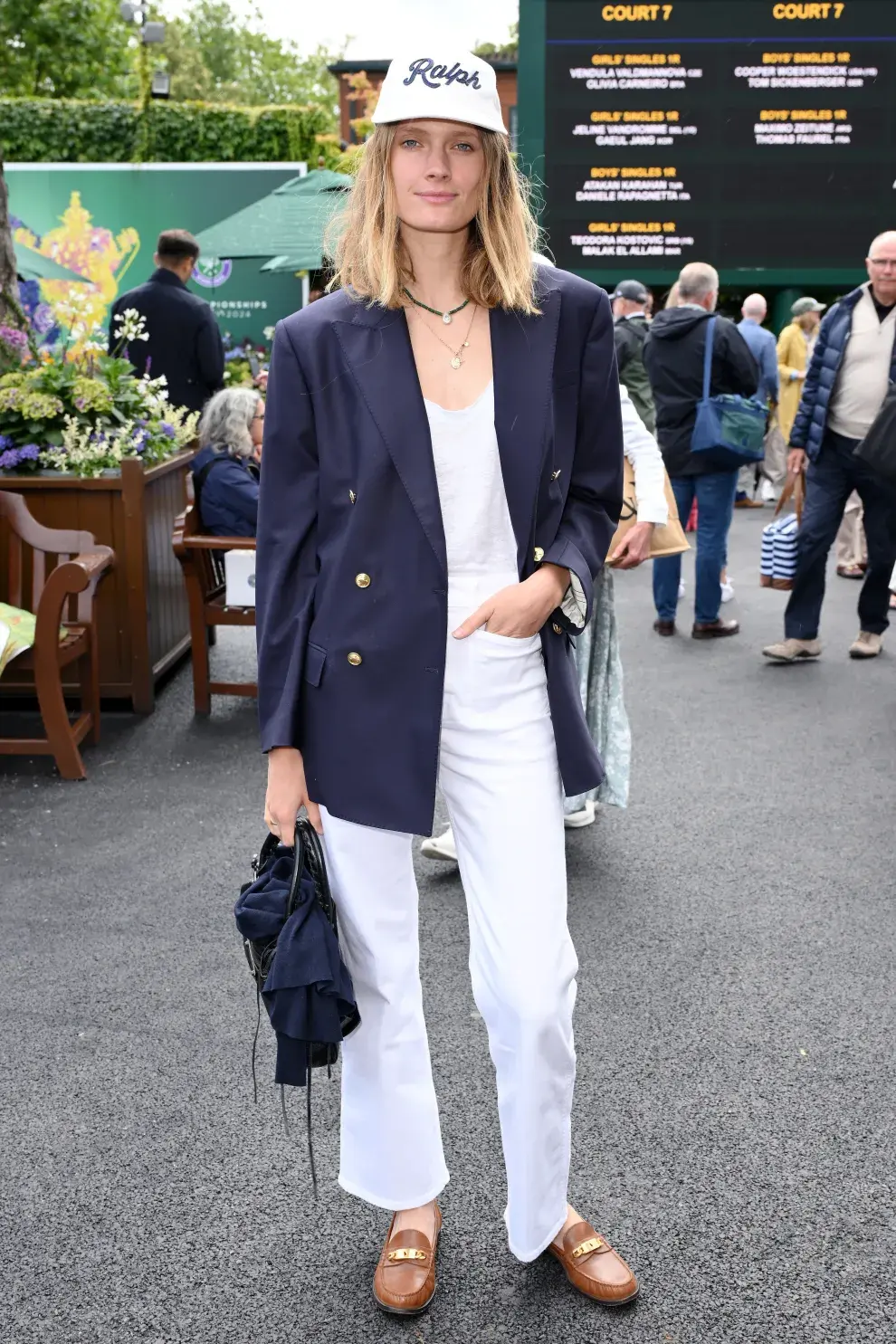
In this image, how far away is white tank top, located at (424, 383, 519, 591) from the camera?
2141 mm

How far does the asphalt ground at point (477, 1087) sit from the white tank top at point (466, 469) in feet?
4.64

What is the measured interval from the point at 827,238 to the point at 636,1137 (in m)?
11.6

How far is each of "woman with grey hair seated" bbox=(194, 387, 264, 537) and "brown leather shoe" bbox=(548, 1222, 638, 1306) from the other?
14.5 feet

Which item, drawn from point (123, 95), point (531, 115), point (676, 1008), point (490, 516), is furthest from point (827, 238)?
point (123, 95)

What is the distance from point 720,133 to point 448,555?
11.9 meters

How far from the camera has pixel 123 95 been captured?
42344 millimetres

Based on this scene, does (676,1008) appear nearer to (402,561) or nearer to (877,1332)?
(877,1332)

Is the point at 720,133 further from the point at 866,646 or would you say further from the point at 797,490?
the point at 866,646

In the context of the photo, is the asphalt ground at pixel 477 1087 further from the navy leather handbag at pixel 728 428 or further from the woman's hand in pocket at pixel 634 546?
the navy leather handbag at pixel 728 428

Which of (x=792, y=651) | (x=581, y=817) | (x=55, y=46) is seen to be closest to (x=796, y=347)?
(x=792, y=651)

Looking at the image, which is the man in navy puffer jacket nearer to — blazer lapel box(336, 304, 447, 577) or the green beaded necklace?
the green beaded necklace

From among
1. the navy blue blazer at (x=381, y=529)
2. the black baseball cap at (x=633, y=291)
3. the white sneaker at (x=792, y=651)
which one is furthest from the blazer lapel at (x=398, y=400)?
the black baseball cap at (x=633, y=291)

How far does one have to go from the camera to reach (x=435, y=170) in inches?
82.8

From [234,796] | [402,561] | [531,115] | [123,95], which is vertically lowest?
[234,796]
